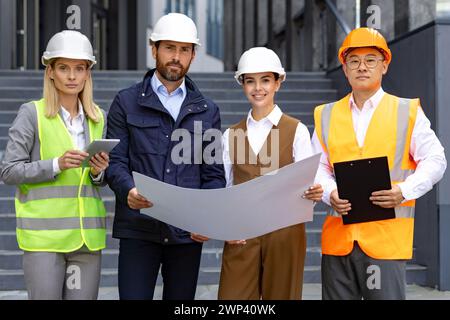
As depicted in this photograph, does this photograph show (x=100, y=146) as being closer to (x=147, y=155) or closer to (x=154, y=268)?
(x=147, y=155)

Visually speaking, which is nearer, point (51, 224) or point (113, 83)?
point (51, 224)

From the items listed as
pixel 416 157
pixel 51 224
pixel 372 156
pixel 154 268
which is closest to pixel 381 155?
pixel 372 156

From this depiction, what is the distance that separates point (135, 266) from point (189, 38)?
109 centimetres

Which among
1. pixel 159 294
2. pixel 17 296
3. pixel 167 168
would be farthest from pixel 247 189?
pixel 17 296

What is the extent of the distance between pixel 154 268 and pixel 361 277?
0.97 m

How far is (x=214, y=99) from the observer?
387 inches

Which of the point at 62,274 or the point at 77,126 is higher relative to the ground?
the point at 77,126

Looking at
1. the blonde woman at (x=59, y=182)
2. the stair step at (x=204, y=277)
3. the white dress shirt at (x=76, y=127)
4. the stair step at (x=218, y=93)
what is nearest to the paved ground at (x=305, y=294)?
the stair step at (x=204, y=277)

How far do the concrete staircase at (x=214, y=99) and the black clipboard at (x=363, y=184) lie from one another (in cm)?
339

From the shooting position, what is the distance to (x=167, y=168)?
11.0 feet

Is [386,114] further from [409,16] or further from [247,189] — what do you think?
[409,16]

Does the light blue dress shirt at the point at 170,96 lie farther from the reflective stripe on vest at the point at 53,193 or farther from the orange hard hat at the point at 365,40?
the orange hard hat at the point at 365,40

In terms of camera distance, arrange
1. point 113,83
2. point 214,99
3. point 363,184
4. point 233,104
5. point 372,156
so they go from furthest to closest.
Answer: point 113,83
point 214,99
point 233,104
point 372,156
point 363,184

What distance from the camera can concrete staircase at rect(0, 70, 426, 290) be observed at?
259 inches
